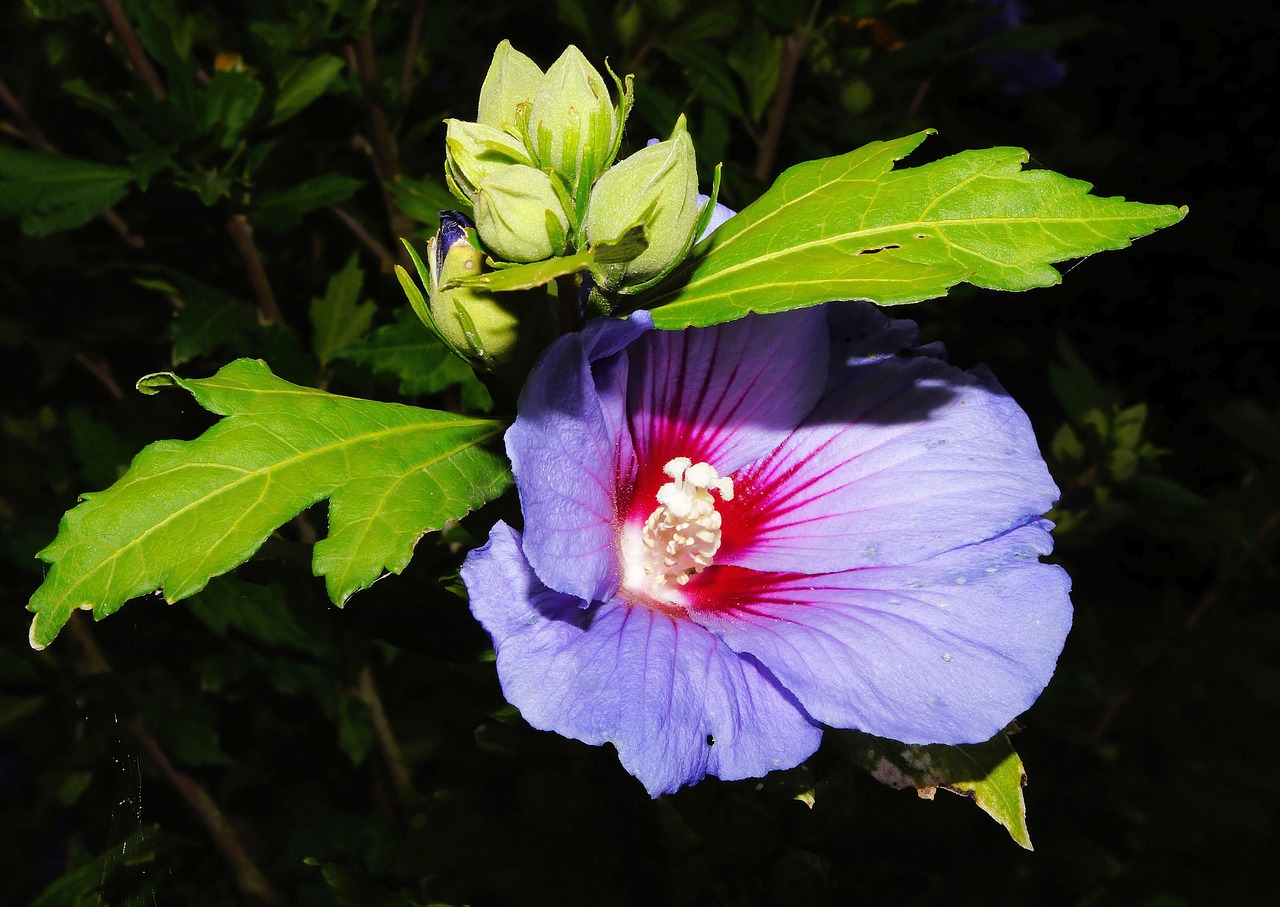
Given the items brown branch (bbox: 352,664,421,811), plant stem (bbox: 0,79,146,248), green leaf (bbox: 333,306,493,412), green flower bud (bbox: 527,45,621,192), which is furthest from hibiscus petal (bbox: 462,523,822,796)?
plant stem (bbox: 0,79,146,248)

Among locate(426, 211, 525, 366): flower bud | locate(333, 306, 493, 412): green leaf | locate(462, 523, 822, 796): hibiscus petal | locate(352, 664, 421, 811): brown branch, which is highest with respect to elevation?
locate(426, 211, 525, 366): flower bud

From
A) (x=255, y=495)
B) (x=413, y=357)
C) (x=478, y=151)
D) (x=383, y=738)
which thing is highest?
(x=478, y=151)

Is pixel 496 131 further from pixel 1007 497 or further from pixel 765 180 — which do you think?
pixel 765 180

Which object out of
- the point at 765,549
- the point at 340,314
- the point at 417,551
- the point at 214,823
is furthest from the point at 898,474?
the point at 214,823

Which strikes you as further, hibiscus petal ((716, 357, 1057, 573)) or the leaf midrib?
hibiscus petal ((716, 357, 1057, 573))

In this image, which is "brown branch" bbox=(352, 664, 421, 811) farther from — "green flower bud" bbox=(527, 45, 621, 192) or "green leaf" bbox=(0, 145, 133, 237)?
"green flower bud" bbox=(527, 45, 621, 192)

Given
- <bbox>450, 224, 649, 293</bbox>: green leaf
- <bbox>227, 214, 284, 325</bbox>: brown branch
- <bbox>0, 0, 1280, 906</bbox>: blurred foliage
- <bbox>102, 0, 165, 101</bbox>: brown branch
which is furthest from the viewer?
<bbox>227, 214, 284, 325</bbox>: brown branch

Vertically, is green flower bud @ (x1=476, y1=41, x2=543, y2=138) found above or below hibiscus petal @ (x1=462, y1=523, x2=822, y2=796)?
above

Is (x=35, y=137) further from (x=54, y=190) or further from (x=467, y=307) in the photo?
(x=467, y=307)
